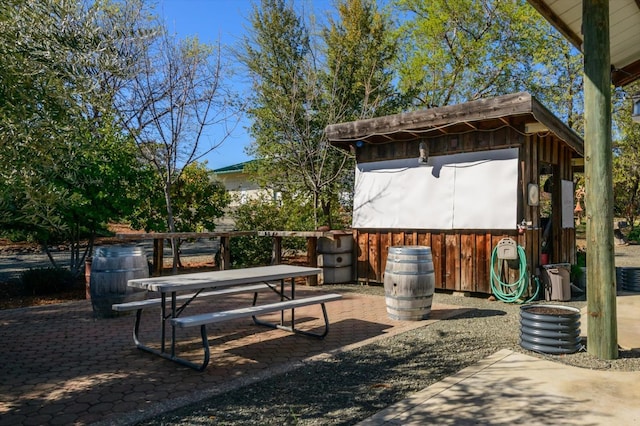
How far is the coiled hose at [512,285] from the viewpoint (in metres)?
6.60

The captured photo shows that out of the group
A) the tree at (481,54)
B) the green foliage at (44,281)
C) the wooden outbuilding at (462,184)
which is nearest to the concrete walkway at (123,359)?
the green foliage at (44,281)

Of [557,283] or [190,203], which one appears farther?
[190,203]

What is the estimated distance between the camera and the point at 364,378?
3.53 metres

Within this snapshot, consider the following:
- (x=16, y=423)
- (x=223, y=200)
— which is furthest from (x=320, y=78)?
(x=16, y=423)

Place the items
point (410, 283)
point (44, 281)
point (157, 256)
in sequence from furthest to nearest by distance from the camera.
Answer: point (157, 256) < point (44, 281) < point (410, 283)

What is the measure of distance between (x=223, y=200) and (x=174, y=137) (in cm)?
204

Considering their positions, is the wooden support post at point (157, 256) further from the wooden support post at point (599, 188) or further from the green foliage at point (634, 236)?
the green foliage at point (634, 236)

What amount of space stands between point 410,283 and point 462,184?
8.62 ft

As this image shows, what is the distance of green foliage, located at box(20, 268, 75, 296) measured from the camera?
24.4ft

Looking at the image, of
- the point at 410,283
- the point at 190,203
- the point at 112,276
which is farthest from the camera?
the point at 190,203

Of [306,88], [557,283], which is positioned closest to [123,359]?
[557,283]

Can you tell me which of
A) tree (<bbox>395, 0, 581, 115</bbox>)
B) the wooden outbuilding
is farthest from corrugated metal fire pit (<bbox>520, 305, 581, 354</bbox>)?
tree (<bbox>395, 0, 581, 115</bbox>)

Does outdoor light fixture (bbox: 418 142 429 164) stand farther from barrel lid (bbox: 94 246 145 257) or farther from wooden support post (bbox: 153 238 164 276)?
wooden support post (bbox: 153 238 164 276)

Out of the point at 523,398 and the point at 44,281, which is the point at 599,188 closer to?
the point at 523,398
